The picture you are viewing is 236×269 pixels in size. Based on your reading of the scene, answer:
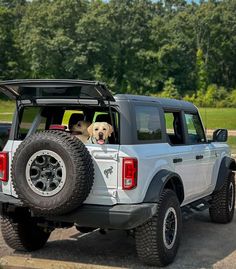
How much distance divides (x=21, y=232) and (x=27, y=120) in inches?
50.1

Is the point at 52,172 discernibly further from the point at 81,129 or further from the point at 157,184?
the point at 157,184

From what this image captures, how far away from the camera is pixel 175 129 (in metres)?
6.57

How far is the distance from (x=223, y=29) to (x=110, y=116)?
9634cm

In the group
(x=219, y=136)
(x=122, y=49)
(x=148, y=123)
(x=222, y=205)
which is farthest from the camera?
(x=122, y=49)

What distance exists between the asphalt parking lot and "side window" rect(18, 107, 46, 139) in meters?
1.38

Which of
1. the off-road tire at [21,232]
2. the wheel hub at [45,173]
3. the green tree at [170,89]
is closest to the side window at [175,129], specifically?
the wheel hub at [45,173]

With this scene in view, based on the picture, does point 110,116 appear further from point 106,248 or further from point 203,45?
point 203,45

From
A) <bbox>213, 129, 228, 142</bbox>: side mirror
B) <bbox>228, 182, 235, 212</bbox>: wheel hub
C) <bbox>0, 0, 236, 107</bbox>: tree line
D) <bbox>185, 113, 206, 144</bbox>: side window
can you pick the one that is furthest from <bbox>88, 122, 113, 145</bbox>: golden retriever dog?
<bbox>0, 0, 236, 107</bbox>: tree line

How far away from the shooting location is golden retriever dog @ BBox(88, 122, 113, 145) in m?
5.19

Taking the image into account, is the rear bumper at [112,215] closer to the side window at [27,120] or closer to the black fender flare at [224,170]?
the side window at [27,120]

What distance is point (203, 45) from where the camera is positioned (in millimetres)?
98438

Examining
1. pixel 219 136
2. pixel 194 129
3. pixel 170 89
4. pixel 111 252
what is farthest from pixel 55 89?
pixel 170 89

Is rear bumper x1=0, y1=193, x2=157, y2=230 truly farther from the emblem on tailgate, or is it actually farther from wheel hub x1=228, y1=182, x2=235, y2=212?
wheel hub x1=228, y1=182, x2=235, y2=212

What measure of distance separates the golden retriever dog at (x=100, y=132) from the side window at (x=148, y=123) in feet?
1.00
